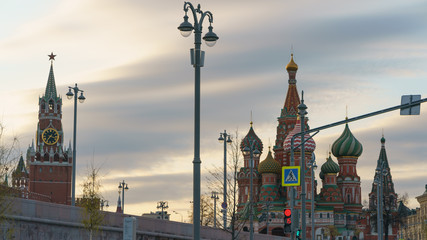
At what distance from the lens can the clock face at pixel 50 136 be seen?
177 meters

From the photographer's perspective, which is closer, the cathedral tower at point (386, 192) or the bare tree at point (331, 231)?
the bare tree at point (331, 231)

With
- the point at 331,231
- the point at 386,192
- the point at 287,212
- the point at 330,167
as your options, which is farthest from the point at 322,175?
the point at 287,212

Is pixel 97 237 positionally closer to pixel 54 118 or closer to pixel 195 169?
pixel 195 169

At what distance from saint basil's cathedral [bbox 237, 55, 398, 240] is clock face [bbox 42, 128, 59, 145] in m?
55.7

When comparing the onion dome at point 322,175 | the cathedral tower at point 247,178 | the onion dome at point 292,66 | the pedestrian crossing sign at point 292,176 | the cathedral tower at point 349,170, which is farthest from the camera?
the onion dome at point 322,175

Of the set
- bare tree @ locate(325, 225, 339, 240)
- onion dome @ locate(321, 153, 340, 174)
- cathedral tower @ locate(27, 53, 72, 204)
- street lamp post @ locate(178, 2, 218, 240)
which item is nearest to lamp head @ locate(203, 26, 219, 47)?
street lamp post @ locate(178, 2, 218, 240)

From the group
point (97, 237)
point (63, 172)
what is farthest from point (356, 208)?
point (97, 237)

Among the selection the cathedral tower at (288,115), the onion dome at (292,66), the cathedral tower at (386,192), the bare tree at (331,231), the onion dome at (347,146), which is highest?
the onion dome at (292,66)

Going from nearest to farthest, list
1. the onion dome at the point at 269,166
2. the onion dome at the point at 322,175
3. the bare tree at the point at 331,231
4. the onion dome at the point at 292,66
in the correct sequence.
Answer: the bare tree at the point at 331,231, the onion dome at the point at 269,166, the onion dome at the point at 292,66, the onion dome at the point at 322,175

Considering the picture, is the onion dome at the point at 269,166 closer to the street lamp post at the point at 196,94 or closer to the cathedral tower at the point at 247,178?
the cathedral tower at the point at 247,178

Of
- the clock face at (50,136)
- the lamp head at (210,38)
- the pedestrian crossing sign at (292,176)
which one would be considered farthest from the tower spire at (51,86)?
the lamp head at (210,38)

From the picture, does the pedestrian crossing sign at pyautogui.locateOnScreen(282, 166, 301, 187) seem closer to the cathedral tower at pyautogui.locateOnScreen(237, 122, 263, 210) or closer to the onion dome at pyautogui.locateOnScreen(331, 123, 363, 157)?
the cathedral tower at pyautogui.locateOnScreen(237, 122, 263, 210)

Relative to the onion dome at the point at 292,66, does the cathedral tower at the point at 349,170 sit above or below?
below

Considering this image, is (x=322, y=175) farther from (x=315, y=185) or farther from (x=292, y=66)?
(x=292, y=66)
